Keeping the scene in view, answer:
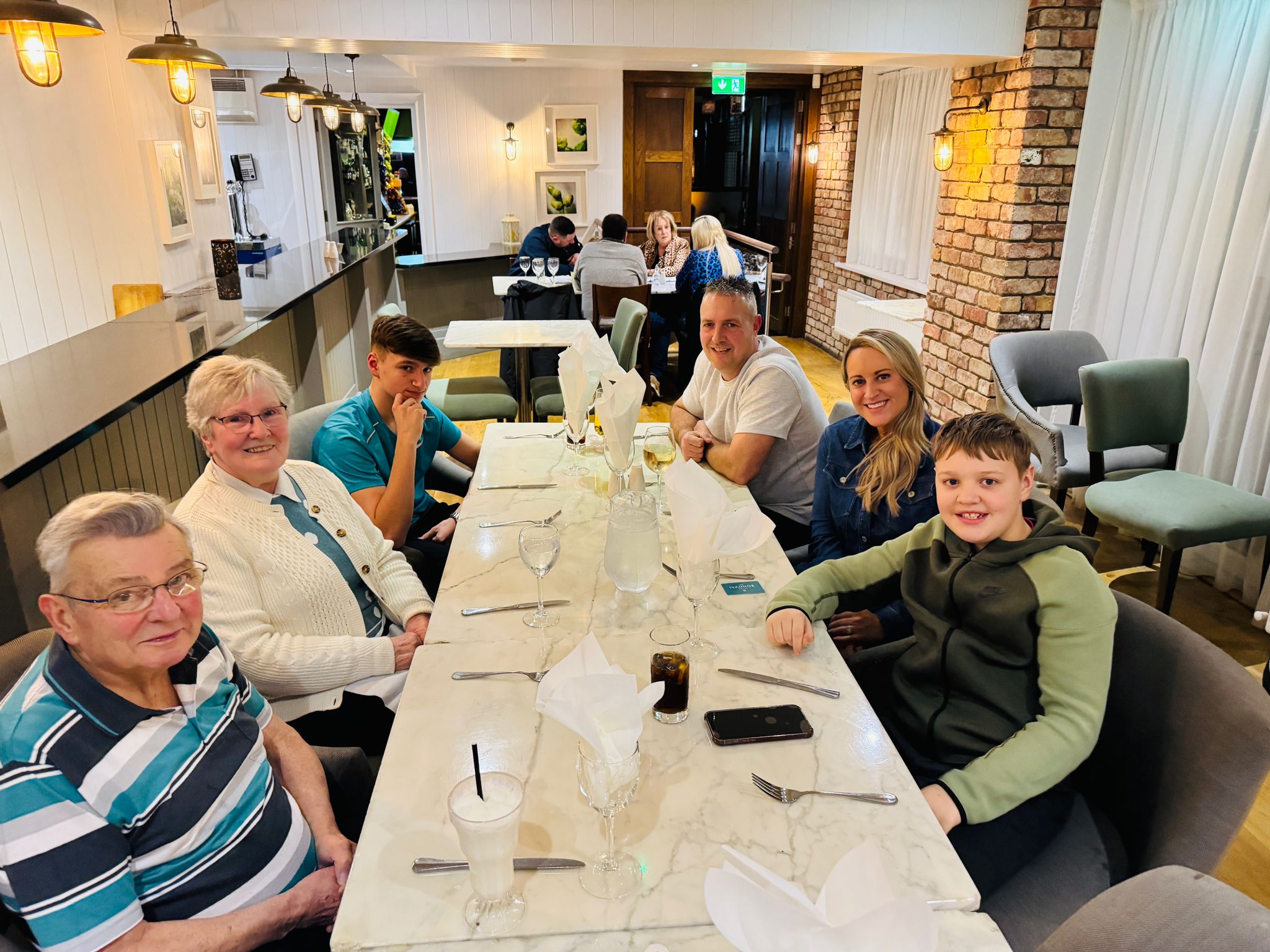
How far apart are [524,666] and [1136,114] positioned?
4.22 metres

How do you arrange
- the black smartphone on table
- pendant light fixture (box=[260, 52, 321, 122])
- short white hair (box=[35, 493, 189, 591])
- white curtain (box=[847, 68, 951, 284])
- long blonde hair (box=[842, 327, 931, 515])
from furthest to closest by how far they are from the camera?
white curtain (box=[847, 68, 951, 284]) → pendant light fixture (box=[260, 52, 321, 122]) → long blonde hair (box=[842, 327, 931, 515]) → the black smartphone on table → short white hair (box=[35, 493, 189, 591])

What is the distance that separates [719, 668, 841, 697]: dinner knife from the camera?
144cm

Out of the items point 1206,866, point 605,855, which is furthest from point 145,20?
point 1206,866

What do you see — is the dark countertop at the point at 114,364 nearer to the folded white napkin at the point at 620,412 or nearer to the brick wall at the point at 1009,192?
the folded white napkin at the point at 620,412

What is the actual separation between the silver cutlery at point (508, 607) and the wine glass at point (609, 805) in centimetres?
65

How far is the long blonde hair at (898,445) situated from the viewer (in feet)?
6.80

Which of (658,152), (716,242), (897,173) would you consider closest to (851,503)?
(716,242)

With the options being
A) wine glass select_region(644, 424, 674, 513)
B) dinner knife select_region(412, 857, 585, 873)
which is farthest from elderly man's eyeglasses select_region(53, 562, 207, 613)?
wine glass select_region(644, 424, 674, 513)

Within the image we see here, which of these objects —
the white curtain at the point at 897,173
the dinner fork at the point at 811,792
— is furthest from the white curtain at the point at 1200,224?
the dinner fork at the point at 811,792

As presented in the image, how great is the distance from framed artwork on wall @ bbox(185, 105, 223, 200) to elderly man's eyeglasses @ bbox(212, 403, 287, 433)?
13.4 feet

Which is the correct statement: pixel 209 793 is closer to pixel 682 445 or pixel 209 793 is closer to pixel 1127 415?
pixel 682 445

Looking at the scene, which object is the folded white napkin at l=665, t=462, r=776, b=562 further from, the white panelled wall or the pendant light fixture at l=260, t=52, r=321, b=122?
the pendant light fixture at l=260, t=52, r=321, b=122

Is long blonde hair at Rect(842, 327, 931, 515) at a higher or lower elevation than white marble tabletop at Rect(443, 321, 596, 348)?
higher

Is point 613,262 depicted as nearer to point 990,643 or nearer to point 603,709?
point 990,643
